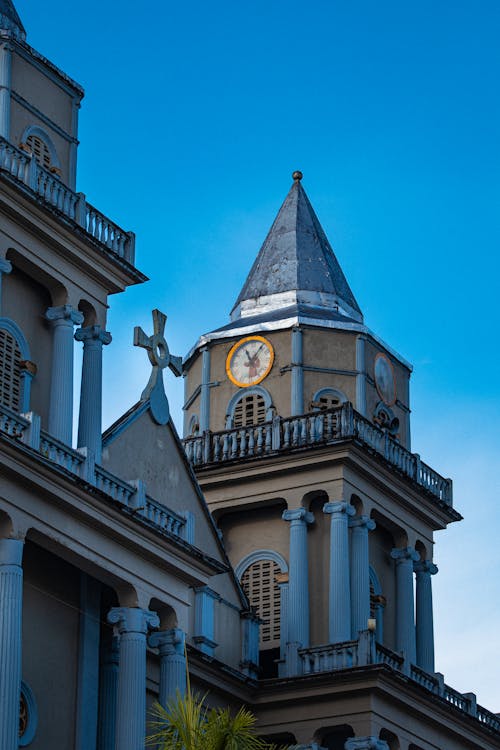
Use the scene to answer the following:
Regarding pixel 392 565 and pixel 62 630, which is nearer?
pixel 62 630

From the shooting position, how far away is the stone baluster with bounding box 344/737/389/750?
36250 mm

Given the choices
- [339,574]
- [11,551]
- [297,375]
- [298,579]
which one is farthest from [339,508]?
[11,551]

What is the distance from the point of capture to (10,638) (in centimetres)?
2623

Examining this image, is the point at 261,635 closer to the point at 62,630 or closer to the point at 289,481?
the point at 289,481

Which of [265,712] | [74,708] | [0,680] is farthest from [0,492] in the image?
[265,712]

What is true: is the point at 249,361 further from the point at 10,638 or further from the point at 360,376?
the point at 10,638

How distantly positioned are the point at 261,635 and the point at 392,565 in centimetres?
425

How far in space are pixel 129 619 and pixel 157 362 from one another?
19.7 feet

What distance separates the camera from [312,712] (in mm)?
37250

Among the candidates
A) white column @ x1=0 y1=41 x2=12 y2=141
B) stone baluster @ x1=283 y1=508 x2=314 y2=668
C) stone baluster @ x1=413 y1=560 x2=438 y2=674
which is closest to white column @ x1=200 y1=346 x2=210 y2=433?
stone baluster @ x1=283 y1=508 x2=314 y2=668

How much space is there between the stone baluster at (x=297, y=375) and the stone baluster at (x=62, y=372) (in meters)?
10.9

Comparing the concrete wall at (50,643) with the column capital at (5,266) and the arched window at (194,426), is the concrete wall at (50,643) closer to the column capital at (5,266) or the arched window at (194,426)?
the column capital at (5,266)

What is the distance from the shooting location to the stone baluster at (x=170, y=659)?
29906mm

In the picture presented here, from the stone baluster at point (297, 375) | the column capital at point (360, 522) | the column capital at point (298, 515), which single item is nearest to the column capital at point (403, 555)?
the column capital at point (360, 522)
